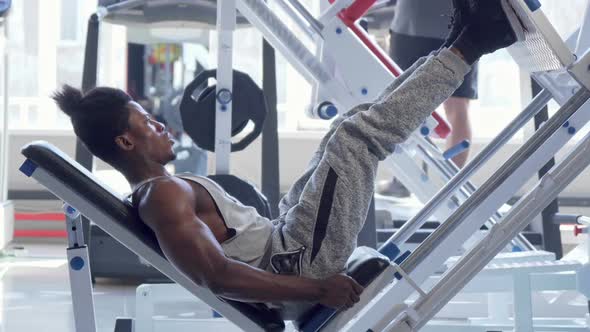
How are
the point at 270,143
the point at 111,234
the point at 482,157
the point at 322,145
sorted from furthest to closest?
the point at 270,143 < the point at 482,157 < the point at 322,145 < the point at 111,234

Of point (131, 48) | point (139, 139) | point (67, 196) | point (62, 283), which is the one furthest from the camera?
point (131, 48)

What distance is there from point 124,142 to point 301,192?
42 cm

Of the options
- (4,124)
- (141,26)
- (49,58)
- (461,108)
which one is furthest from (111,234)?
(49,58)

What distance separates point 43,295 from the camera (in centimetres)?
367

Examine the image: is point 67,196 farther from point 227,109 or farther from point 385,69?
point 385,69

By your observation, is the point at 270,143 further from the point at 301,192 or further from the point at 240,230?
the point at 240,230

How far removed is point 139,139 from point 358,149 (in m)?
0.50

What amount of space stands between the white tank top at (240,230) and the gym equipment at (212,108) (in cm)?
99

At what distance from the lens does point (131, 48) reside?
16.7ft

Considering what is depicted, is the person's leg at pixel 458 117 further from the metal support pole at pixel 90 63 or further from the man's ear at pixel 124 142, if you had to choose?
the man's ear at pixel 124 142

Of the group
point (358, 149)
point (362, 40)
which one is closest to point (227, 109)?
point (362, 40)

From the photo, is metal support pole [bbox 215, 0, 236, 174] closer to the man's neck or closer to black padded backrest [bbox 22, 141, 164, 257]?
the man's neck

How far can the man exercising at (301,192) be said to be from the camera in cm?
175

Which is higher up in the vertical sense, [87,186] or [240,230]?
[87,186]
